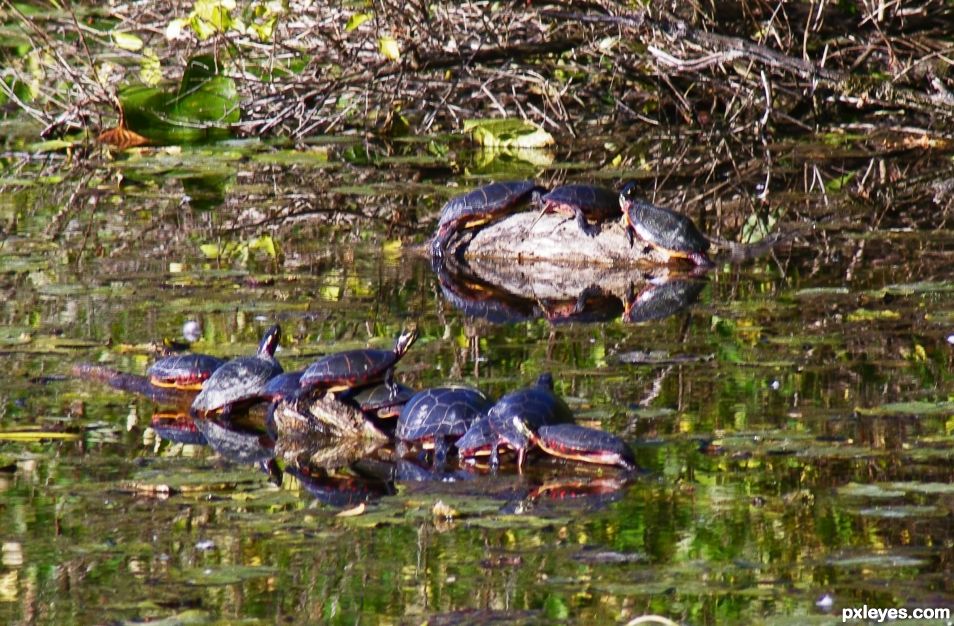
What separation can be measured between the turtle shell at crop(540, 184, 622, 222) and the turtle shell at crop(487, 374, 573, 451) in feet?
13.3

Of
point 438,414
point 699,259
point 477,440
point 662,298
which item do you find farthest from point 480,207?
point 477,440

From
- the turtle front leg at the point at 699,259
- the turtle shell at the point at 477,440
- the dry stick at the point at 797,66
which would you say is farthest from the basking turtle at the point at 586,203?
the turtle shell at the point at 477,440

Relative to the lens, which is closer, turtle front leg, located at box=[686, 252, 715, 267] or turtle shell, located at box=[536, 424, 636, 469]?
turtle shell, located at box=[536, 424, 636, 469]

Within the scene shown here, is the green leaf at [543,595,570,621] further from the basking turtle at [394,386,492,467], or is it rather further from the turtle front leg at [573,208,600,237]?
the turtle front leg at [573,208,600,237]

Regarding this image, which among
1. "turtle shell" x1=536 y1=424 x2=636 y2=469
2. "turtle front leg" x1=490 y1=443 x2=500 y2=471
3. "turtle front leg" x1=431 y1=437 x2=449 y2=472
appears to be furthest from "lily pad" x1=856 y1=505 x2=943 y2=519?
"turtle front leg" x1=431 y1=437 x2=449 y2=472

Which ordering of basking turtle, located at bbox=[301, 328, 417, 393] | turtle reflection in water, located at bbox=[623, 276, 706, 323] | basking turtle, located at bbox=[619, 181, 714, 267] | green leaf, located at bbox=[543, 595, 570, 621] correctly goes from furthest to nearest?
1. basking turtle, located at bbox=[619, 181, 714, 267]
2. turtle reflection in water, located at bbox=[623, 276, 706, 323]
3. basking turtle, located at bbox=[301, 328, 417, 393]
4. green leaf, located at bbox=[543, 595, 570, 621]

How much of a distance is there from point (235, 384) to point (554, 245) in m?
3.89

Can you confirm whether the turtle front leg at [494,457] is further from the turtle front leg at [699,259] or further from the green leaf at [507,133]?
the green leaf at [507,133]

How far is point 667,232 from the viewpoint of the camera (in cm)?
987

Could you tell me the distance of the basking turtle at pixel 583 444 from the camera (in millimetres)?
5734

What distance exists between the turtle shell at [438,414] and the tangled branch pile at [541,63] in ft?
24.3

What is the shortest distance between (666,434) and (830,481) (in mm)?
827

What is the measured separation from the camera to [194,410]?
22.9 feet

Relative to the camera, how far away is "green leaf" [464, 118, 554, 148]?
1577 cm
